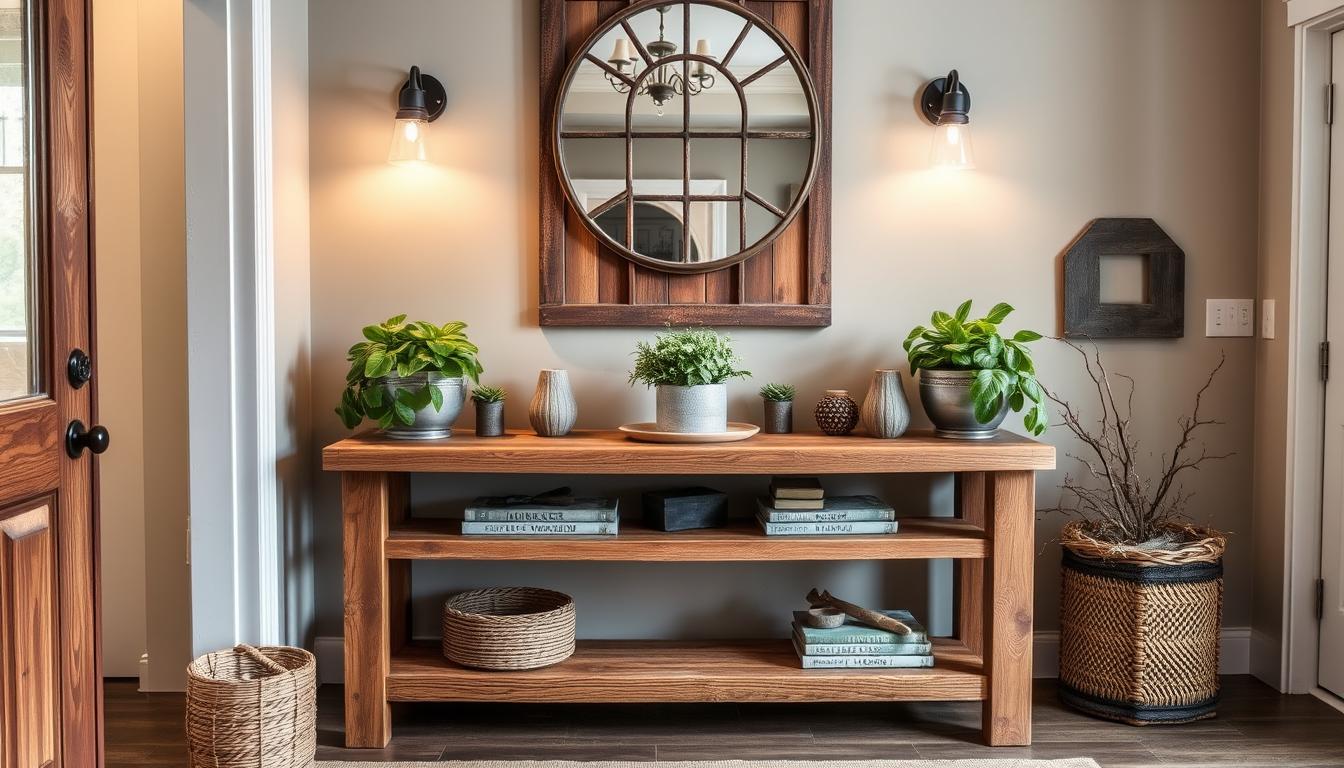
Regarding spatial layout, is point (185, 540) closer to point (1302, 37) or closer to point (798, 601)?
point (798, 601)

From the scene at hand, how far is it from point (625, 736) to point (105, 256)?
196cm

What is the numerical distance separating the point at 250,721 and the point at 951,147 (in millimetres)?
2256

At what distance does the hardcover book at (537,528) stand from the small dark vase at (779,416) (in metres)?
0.54

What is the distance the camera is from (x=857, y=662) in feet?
8.89

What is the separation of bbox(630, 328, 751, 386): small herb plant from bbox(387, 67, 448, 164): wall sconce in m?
0.86

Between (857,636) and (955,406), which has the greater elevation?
(955,406)

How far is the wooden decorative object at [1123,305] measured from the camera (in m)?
3.10

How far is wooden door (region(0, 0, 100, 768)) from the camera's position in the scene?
6.15ft

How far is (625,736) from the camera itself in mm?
2734

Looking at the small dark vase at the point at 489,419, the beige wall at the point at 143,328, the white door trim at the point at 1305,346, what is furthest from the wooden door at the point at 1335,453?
the beige wall at the point at 143,328

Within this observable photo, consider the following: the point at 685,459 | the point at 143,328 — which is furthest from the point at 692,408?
the point at 143,328

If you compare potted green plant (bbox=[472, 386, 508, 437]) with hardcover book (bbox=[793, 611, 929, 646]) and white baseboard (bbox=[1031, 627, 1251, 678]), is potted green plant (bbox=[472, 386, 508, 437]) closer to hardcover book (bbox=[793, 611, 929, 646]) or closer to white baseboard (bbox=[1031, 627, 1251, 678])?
hardcover book (bbox=[793, 611, 929, 646])

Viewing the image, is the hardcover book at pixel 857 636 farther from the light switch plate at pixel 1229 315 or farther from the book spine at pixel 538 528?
the light switch plate at pixel 1229 315

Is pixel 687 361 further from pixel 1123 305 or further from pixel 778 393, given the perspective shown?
pixel 1123 305
